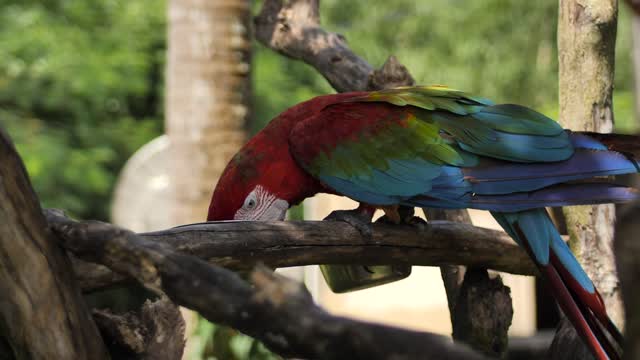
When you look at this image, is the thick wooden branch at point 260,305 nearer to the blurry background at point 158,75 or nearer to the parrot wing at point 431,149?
the parrot wing at point 431,149

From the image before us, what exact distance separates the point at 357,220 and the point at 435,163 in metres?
0.22

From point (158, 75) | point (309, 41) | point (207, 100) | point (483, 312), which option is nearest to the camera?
point (483, 312)

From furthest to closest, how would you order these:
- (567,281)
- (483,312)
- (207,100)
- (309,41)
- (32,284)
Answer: (207,100) → (309,41) → (483,312) → (567,281) → (32,284)

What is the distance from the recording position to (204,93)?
338 centimetres

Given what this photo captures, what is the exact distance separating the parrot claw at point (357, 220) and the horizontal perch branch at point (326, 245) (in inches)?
0.4

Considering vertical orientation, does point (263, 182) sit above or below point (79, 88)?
below

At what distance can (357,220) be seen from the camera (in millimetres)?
2035

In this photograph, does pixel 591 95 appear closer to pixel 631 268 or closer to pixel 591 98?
pixel 591 98

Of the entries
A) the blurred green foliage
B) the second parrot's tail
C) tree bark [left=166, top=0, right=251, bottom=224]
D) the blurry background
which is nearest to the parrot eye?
the second parrot's tail

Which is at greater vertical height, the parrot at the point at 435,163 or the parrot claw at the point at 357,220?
the parrot at the point at 435,163

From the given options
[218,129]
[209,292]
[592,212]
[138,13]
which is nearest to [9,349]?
[209,292]

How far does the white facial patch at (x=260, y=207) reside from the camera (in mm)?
2084

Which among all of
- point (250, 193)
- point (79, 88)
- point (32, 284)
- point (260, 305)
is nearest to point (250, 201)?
point (250, 193)

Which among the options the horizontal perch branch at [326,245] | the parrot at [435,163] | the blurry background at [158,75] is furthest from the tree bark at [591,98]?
the blurry background at [158,75]
